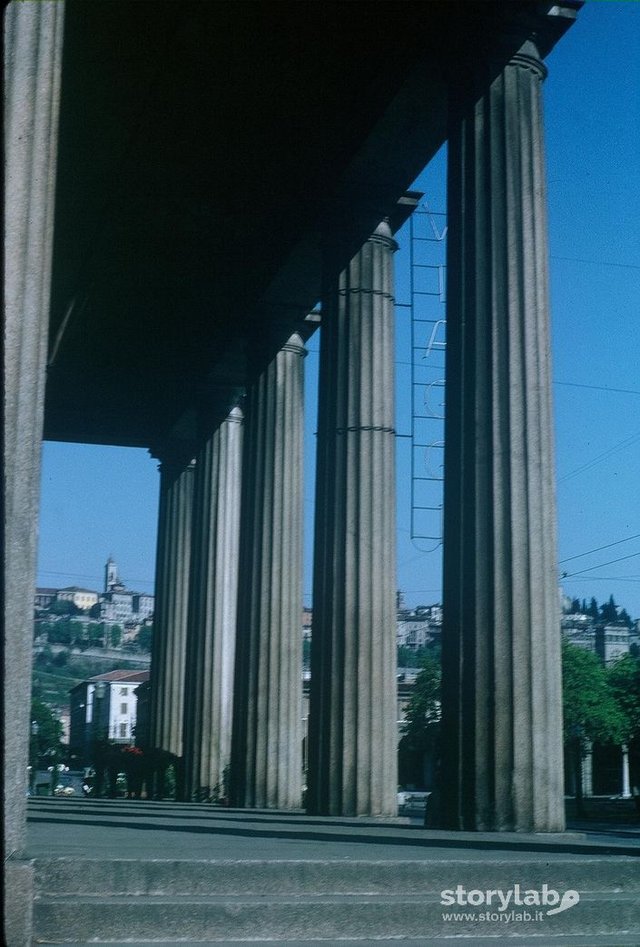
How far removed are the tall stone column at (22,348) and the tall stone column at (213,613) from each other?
24.9 m

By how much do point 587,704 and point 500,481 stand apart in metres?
86.0

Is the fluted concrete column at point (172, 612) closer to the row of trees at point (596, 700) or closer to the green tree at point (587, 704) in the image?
the row of trees at point (596, 700)

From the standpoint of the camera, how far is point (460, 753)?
13.6 metres

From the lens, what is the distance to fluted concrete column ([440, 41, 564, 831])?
13.3m

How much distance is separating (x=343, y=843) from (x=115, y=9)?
47.0 feet

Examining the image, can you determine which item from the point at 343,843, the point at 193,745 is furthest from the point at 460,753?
the point at 193,745

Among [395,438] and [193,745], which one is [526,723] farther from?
[193,745]

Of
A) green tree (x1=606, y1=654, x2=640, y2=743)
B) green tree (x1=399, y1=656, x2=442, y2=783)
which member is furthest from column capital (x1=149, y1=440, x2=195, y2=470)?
green tree (x1=399, y1=656, x2=442, y2=783)

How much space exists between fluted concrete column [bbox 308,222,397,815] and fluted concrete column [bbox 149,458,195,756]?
67.6 ft

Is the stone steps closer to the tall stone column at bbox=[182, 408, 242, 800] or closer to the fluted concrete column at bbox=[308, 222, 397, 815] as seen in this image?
the fluted concrete column at bbox=[308, 222, 397, 815]

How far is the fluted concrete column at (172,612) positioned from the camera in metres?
41.4

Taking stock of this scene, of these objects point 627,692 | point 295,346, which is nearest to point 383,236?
point 295,346

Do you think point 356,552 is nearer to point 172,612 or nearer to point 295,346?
point 295,346

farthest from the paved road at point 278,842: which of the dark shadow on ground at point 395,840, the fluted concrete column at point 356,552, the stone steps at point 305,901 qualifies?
the fluted concrete column at point 356,552
